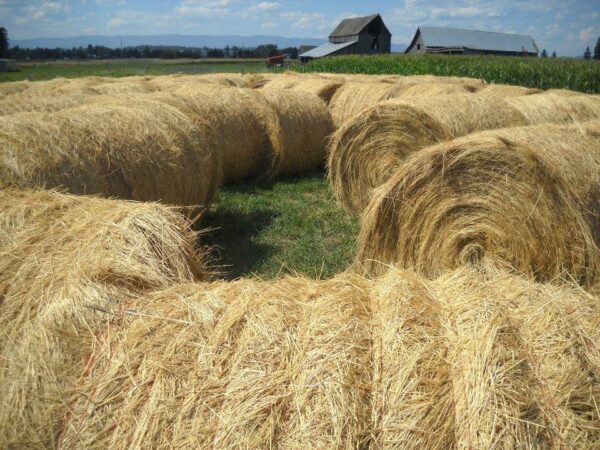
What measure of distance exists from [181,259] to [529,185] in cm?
335

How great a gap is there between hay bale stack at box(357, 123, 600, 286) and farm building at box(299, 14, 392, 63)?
63678 millimetres

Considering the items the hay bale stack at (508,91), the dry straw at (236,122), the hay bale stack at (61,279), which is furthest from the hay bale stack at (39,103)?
the hay bale stack at (508,91)

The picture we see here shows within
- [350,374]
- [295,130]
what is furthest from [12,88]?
[350,374]

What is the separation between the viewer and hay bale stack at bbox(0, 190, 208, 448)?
7.55ft

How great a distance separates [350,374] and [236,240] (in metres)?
5.21

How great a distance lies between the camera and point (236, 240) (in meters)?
7.24

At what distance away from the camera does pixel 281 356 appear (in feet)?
7.41

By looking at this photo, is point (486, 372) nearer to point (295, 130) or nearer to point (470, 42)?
point (295, 130)

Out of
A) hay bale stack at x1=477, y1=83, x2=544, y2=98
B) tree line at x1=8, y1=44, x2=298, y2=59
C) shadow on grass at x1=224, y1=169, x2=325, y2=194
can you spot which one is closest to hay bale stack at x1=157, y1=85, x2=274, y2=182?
shadow on grass at x1=224, y1=169, x2=325, y2=194

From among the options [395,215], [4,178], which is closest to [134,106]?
[4,178]

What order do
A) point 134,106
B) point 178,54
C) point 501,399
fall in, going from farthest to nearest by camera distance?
point 178,54 → point 134,106 → point 501,399

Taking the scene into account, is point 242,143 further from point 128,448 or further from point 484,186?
point 128,448

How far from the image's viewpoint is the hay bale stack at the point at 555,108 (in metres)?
9.18

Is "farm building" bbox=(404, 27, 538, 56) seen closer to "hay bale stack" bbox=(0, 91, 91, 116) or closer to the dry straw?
the dry straw
